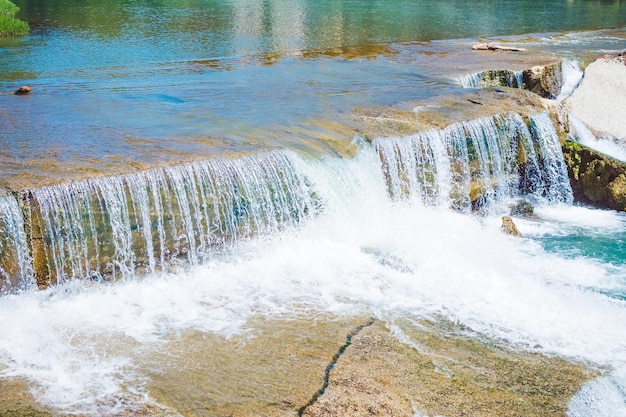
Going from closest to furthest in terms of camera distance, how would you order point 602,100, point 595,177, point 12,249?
point 12,249
point 595,177
point 602,100

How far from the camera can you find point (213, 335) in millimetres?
7020

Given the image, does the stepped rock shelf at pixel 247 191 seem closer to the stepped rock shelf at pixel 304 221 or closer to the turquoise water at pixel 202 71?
the stepped rock shelf at pixel 304 221

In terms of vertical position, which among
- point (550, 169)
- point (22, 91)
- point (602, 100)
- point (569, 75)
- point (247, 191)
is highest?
point (22, 91)

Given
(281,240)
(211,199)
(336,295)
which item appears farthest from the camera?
(281,240)

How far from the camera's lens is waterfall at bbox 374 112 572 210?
10766 millimetres

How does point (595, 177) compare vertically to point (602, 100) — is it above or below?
below

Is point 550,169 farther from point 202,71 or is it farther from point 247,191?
point 202,71

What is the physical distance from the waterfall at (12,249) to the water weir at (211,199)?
11 mm

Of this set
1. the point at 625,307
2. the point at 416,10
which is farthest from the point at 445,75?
the point at 416,10

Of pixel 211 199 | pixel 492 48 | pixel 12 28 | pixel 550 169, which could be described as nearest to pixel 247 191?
pixel 211 199

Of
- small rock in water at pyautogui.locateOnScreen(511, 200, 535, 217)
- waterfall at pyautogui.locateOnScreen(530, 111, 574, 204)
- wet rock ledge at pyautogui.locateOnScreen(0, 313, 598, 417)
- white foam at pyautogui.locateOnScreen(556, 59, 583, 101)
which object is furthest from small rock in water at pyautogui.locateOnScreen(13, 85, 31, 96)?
white foam at pyautogui.locateOnScreen(556, 59, 583, 101)

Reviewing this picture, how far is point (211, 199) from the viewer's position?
29.7ft

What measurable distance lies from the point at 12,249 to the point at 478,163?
23.9ft

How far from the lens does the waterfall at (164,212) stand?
26.5ft
